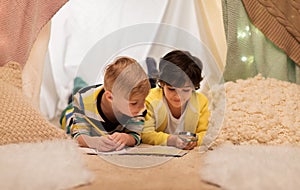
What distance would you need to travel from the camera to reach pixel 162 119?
68.5 inches

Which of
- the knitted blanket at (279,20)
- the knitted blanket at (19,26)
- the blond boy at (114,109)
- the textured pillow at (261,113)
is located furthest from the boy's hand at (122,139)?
the knitted blanket at (279,20)

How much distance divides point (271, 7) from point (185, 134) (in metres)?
0.75

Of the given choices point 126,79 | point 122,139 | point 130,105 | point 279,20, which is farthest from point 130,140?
point 279,20

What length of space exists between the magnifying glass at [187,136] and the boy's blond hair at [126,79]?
0.83 feet

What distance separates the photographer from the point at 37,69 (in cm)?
206

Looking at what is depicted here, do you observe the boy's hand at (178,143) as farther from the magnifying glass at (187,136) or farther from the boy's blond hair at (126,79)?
the boy's blond hair at (126,79)

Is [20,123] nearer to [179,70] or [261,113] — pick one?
[179,70]

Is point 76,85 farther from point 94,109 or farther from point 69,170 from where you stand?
point 69,170

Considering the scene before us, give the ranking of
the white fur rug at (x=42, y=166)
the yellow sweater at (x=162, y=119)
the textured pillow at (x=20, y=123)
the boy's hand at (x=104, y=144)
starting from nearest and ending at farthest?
the white fur rug at (x=42, y=166) < the textured pillow at (x=20, y=123) < the boy's hand at (x=104, y=144) < the yellow sweater at (x=162, y=119)

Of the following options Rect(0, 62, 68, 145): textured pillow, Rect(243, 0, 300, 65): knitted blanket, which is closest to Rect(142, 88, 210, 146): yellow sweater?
Rect(0, 62, 68, 145): textured pillow

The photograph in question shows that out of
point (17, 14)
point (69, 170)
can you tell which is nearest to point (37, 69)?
point (17, 14)

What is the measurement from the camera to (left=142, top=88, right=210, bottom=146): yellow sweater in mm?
1726

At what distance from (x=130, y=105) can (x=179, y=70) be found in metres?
0.20

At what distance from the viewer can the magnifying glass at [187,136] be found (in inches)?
68.5
